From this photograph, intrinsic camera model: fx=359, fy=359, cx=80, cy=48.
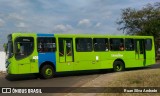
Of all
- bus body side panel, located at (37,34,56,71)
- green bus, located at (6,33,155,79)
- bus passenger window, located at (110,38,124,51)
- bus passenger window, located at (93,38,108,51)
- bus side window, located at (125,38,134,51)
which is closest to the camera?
green bus, located at (6,33,155,79)

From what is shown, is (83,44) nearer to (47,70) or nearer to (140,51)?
(47,70)

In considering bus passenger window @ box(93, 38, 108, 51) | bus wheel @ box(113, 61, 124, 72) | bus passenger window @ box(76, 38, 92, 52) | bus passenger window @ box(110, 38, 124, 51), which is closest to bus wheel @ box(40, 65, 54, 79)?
bus passenger window @ box(76, 38, 92, 52)

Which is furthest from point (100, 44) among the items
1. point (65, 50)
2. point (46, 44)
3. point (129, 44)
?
point (46, 44)

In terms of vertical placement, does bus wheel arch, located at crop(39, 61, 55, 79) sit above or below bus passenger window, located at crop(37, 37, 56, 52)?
below

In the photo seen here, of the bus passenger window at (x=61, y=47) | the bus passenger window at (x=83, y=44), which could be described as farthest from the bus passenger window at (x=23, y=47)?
the bus passenger window at (x=83, y=44)

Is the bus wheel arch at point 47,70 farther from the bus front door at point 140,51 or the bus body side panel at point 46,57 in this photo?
the bus front door at point 140,51

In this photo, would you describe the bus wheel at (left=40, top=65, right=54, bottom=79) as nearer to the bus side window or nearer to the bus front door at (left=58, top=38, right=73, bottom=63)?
the bus front door at (left=58, top=38, right=73, bottom=63)

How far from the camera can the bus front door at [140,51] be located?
85.5ft

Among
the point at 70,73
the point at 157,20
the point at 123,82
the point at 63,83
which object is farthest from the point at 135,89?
the point at 157,20

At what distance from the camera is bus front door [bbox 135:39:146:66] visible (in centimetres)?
2605

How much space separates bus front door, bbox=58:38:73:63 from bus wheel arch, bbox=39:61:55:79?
0.74 m

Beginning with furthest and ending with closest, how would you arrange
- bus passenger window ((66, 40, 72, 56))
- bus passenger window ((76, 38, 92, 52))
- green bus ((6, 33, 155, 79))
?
bus passenger window ((76, 38, 92, 52))
bus passenger window ((66, 40, 72, 56))
green bus ((6, 33, 155, 79))

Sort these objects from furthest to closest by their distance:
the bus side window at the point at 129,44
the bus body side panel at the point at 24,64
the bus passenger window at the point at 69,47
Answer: the bus side window at the point at 129,44 → the bus passenger window at the point at 69,47 → the bus body side panel at the point at 24,64

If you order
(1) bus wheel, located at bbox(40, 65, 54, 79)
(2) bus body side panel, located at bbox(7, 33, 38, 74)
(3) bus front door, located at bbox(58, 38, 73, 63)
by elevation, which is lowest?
(1) bus wheel, located at bbox(40, 65, 54, 79)
